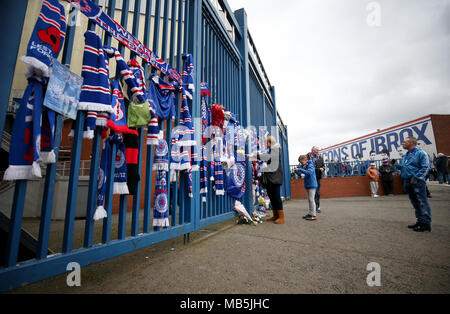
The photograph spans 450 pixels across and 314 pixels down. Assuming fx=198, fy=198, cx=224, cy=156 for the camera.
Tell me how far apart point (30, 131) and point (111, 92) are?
2.28 ft

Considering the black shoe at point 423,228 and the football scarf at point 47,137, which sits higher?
the football scarf at point 47,137

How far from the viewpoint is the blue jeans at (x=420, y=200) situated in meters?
3.12

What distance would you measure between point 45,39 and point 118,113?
0.65m

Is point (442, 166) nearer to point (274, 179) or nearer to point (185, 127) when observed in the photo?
point (274, 179)

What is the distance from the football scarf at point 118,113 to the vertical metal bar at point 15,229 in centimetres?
72

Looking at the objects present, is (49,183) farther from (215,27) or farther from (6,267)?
(215,27)

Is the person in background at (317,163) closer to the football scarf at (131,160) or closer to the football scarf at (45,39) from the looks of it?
the football scarf at (131,160)

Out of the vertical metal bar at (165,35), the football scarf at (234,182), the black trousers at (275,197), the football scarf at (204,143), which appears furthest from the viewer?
the black trousers at (275,197)

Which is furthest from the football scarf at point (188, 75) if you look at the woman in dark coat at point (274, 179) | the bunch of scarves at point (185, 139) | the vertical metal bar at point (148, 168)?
the woman in dark coat at point (274, 179)

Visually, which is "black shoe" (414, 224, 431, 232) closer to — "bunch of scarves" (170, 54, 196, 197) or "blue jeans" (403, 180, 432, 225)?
"blue jeans" (403, 180, 432, 225)

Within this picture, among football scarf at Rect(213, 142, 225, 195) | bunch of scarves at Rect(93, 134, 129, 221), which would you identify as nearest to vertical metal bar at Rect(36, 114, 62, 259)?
bunch of scarves at Rect(93, 134, 129, 221)

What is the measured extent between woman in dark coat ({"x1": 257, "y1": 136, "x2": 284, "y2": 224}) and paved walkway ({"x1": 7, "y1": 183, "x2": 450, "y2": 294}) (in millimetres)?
1268

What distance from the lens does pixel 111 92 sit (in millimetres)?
1779

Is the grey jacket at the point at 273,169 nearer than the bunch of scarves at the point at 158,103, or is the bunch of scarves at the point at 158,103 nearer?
the bunch of scarves at the point at 158,103
